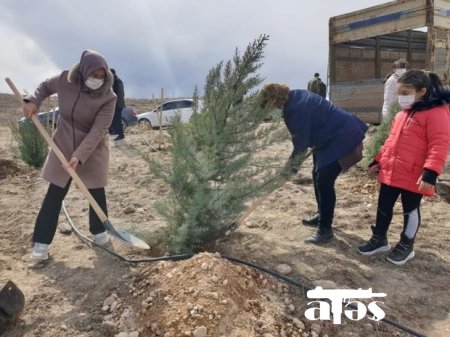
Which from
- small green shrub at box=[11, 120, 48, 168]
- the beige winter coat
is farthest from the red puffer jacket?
small green shrub at box=[11, 120, 48, 168]

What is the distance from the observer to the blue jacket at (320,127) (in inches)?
133

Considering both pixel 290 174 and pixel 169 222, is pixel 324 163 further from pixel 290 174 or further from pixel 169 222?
pixel 169 222

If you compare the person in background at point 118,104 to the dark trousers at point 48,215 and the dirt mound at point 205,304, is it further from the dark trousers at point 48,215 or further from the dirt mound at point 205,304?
the dirt mound at point 205,304

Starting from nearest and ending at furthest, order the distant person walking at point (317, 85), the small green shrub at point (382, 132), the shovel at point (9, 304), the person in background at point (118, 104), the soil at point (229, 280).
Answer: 1. the soil at point (229, 280)
2. the shovel at point (9, 304)
3. the small green shrub at point (382, 132)
4. the person in background at point (118, 104)
5. the distant person walking at point (317, 85)

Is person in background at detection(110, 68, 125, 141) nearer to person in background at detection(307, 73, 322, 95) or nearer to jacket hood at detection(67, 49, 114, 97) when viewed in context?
person in background at detection(307, 73, 322, 95)

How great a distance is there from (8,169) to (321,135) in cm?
551

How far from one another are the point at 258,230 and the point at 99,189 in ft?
4.76

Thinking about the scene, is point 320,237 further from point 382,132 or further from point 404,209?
point 382,132

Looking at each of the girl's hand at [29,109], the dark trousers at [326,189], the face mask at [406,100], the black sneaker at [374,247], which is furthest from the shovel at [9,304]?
the face mask at [406,100]

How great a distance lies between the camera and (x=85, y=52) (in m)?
3.23

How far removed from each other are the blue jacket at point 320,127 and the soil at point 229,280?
0.66 meters

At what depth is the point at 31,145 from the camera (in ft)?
23.6

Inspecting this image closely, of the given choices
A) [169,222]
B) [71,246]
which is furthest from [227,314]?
[71,246]

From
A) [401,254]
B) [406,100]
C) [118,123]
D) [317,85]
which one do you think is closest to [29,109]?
[406,100]
